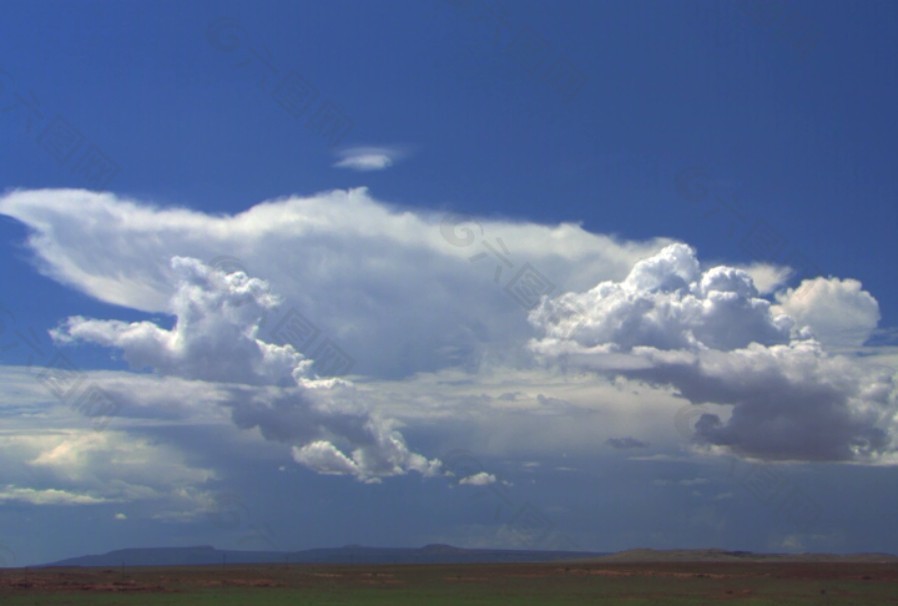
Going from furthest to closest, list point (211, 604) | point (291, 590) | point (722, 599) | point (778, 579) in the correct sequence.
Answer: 1. point (778, 579)
2. point (291, 590)
3. point (722, 599)
4. point (211, 604)

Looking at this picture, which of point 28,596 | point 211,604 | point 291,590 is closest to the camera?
point 211,604

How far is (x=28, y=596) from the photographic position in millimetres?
97062

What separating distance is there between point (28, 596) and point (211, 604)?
2686 cm

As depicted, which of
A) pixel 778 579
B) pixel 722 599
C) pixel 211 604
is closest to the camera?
pixel 211 604

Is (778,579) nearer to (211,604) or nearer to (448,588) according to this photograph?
(448,588)

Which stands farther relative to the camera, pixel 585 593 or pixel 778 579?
pixel 778 579

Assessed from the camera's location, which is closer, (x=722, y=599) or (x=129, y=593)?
(x=722, y=599)

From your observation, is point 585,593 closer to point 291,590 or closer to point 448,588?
point 448,588

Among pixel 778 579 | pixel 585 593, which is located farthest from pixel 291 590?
pixel 778 579

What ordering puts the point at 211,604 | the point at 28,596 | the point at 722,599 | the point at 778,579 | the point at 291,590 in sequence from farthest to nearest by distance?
the point at 778,579 < the point at 291,590 < the point at 28,596 < the point at 722,599 < the point at 211,604

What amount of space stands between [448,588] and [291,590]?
19.7 m

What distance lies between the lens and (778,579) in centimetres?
13612

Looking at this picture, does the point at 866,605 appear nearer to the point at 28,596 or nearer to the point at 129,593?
the point at 129,593

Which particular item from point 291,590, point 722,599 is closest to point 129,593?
point 291,590
